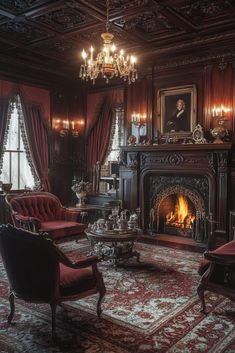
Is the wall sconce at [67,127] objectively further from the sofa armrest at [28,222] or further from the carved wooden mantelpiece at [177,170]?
the sofa armrest at [28,222]

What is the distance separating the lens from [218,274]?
327cm

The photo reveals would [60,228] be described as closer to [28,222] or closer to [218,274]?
[28,222]

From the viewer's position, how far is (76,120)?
8141 millimetres

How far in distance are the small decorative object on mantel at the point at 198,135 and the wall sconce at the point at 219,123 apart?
0.18 m

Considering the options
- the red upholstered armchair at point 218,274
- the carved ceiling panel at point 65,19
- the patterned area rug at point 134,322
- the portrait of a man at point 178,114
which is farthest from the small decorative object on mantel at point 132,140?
the red upholstered armchair at point 218,274

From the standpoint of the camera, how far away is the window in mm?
6984

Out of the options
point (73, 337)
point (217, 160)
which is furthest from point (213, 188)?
point (73, 337)

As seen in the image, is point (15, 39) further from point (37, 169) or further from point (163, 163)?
point (163, 163)

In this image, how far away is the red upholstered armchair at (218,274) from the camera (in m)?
3.07

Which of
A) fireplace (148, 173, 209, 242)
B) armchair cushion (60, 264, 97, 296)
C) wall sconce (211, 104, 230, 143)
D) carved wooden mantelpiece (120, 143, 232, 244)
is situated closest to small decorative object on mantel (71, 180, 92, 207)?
carved wooden mantelpiece (120, 143, 232, 244)

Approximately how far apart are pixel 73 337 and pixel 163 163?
418cm

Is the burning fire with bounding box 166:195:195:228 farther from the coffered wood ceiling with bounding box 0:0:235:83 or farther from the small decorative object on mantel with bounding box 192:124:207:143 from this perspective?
the coffered wood ceiling with bounding box 0:0:235:83

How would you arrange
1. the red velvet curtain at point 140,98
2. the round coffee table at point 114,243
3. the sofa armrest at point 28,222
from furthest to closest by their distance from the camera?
the red velvet curtain at point 140,98, the sofa armrest at point 28,222, the round coffee table at point 114,243

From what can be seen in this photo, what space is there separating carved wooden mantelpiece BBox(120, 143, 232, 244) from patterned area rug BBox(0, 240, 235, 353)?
6.31 feet
